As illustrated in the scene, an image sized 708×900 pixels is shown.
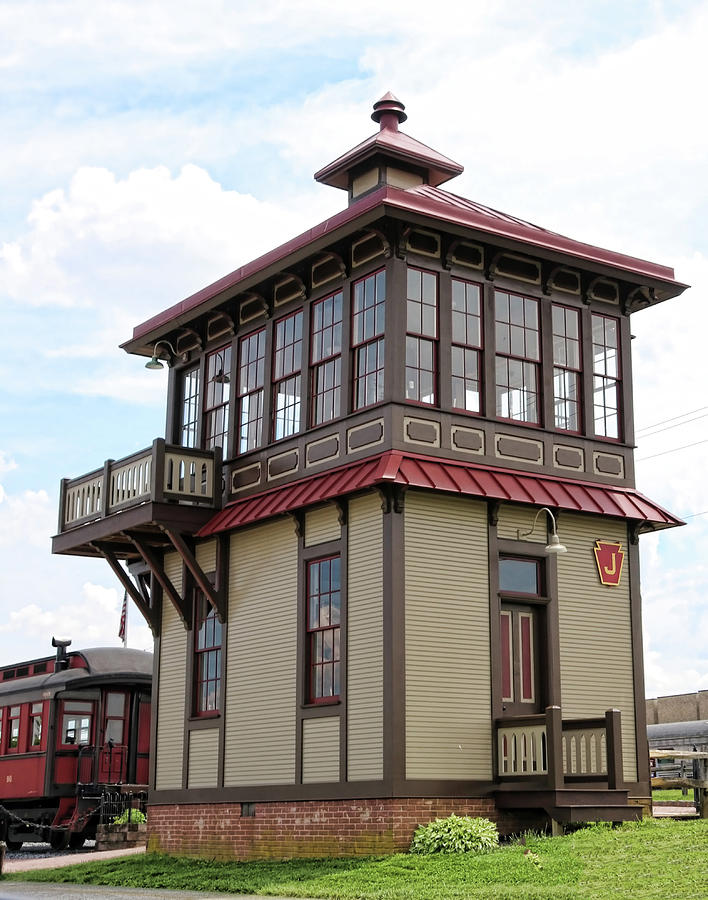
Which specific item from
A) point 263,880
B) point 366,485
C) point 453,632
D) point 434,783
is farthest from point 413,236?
point 263,880

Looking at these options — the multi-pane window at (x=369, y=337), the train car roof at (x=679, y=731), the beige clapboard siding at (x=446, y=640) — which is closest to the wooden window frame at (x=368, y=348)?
the multi-pane window at (x=369, y=337)

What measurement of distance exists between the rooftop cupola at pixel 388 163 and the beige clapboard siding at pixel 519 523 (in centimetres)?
672

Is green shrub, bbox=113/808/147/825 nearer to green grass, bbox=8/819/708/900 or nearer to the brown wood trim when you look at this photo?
green grass, bbox=8/819/708/900

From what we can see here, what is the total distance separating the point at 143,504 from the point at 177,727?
424 centimetres

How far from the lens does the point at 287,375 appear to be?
22.3m

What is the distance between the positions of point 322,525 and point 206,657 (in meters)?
4.17

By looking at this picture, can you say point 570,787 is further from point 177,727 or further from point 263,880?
point 177,727

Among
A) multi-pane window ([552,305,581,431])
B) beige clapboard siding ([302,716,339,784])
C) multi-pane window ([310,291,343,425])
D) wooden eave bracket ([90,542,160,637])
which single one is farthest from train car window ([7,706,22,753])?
multi-pane window ([552,305,581,431])

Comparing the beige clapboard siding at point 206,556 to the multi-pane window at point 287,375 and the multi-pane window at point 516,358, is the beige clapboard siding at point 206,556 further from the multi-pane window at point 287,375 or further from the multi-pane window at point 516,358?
the multi-pane window at point 516,358

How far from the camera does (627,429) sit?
22.1 meters

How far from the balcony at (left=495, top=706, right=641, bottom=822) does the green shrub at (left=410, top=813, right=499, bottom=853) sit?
892 millimetres

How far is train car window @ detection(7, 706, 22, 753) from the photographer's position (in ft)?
102

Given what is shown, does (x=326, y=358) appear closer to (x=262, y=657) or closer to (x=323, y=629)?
(x=323, y=629)

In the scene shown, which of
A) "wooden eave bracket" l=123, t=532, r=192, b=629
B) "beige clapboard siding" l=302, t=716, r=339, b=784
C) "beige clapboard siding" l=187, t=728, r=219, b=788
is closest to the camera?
"beige clapboard siding" l=302, t=716, r=339, b=784
